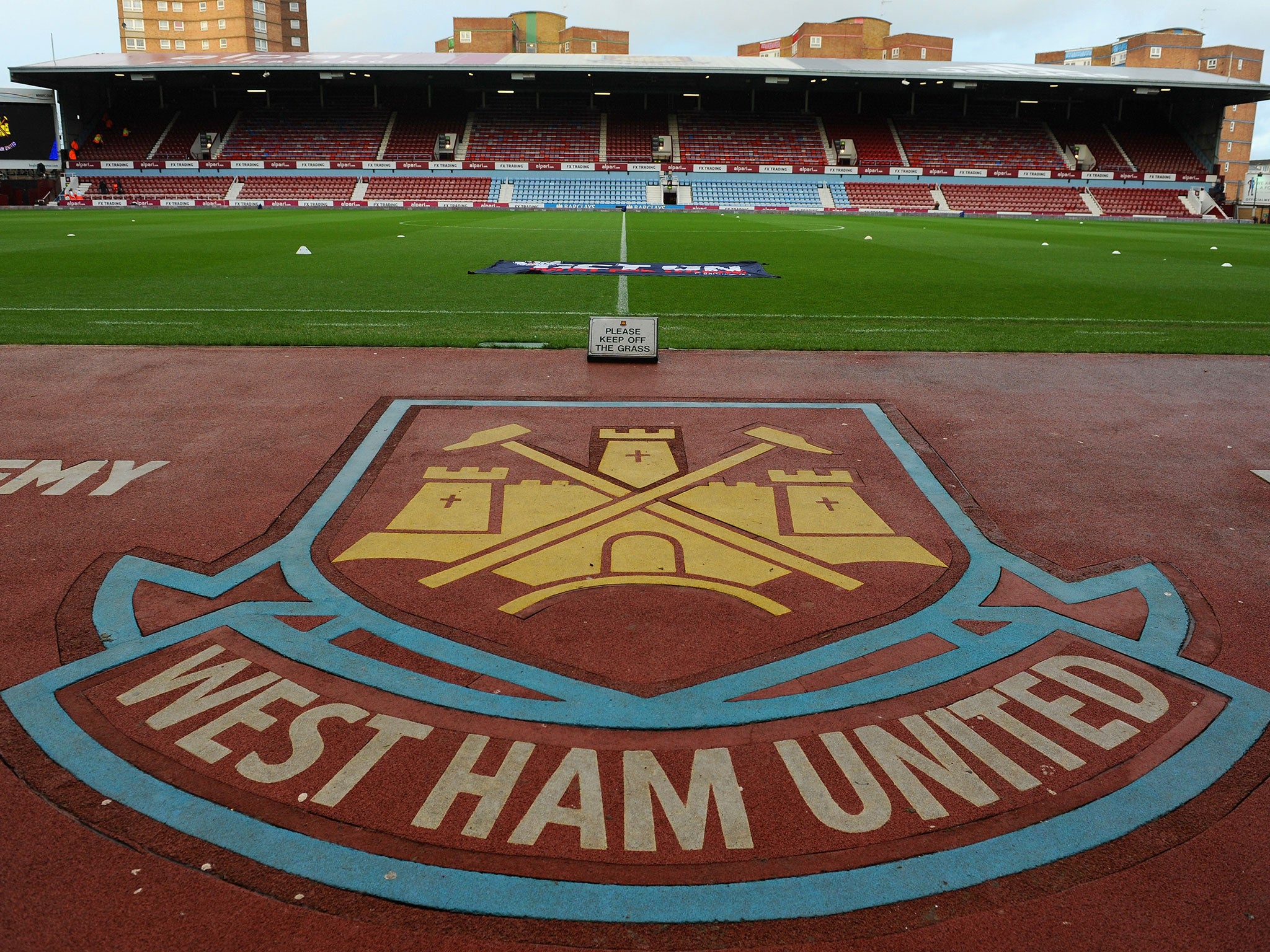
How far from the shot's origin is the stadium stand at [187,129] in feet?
186

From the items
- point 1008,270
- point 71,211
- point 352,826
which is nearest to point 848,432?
point 352,826

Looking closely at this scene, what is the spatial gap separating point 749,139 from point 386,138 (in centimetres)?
2303

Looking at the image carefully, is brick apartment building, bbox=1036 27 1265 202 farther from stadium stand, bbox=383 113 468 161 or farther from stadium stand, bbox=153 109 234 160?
stadium stand, bbox=153 109 234 160

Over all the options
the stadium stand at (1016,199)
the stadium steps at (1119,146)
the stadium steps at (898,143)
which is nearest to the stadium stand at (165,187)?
the stadium steps at (898,143)

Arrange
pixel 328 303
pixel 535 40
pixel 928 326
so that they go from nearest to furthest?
pixel 928 326 → pixel 328 303 → pixel 535 40

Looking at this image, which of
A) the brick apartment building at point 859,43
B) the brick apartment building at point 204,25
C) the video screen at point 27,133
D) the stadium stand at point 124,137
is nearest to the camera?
the video screen at point 27,133

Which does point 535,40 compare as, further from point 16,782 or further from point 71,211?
point 16,782

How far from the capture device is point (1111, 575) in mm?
4879

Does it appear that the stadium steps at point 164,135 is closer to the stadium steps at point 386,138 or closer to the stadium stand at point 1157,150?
the stadium steps at point 386,138

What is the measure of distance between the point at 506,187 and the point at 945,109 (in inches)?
1204

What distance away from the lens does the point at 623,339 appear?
30.8ft

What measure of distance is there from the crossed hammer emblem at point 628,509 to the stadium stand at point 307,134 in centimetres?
5642

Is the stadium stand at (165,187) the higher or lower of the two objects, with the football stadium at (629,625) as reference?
higher

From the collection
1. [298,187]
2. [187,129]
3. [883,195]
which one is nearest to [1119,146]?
[883,195]
